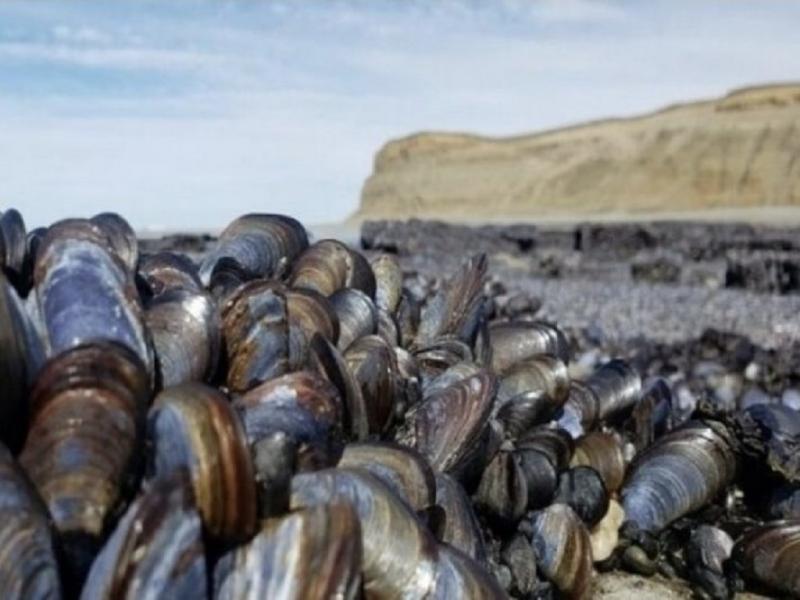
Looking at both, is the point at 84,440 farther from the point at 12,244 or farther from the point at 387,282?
the point at 387,282

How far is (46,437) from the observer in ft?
8.51

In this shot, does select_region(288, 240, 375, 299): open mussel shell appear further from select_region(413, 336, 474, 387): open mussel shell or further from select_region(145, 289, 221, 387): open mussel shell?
select_region(145, 289, 221, 387): open mussel shell

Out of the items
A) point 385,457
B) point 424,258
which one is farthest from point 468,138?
point 385,457

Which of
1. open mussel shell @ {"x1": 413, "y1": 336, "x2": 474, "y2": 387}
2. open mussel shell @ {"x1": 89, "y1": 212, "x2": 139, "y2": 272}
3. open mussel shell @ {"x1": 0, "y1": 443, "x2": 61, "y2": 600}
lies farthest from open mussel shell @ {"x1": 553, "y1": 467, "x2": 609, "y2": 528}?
open mussel shell @ {"x1": 0, "y1": 443, "x2": 61, "y2": 600}

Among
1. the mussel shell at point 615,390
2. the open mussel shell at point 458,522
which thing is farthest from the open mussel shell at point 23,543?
the mussel shell at point 615,390

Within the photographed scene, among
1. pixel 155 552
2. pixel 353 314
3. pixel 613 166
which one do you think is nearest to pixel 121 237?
pixel 353 314

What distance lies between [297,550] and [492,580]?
0.69 metres

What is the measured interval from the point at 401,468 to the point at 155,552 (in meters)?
1.13

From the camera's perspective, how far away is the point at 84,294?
3123 millimetres

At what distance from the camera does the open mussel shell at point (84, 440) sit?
97.4 inches

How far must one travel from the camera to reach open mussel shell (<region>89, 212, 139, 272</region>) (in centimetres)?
393

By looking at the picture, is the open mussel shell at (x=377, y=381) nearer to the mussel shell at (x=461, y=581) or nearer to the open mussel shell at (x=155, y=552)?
the mussel shell at (x=461, y=581)

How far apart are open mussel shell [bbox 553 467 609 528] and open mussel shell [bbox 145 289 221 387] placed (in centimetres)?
143

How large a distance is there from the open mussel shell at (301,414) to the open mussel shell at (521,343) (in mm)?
2145
